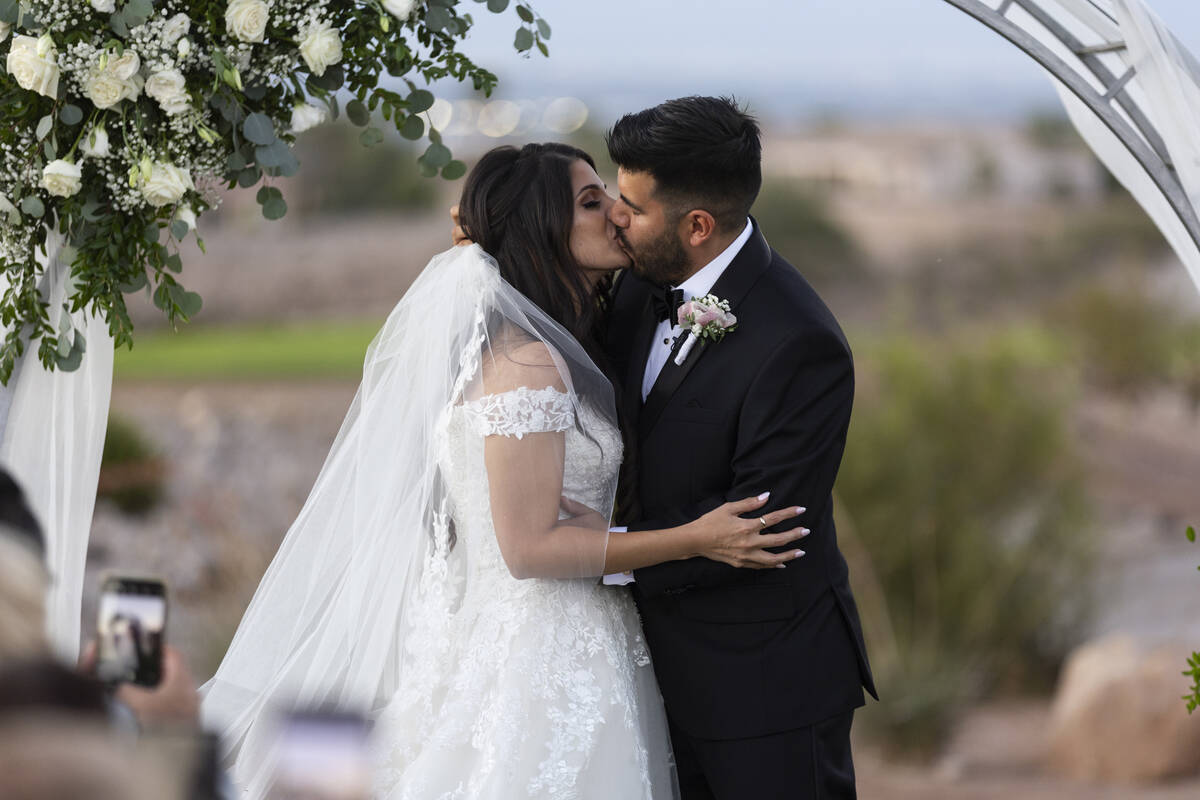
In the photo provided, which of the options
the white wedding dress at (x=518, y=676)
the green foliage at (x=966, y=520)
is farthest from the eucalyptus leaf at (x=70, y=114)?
the green foliage at (x=966, y=520)

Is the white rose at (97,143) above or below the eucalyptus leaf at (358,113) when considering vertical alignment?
below

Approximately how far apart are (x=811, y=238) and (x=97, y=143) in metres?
17.5

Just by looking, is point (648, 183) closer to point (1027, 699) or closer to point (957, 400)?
point (957, 400)

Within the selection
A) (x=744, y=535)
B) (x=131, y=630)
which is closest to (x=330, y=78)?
(x=744, y=535)

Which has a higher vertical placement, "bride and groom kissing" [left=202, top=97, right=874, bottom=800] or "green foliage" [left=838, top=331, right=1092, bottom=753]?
"bride and groom kissing" [left=202, top=97, right=874, bottom=800]

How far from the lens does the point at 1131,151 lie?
9.45ft

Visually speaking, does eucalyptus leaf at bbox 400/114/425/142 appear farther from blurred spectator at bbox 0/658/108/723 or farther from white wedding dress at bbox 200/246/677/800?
blurred spectator at bbox 0/658/108/723

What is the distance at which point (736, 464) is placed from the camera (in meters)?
2.83

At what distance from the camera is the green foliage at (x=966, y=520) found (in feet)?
26.5

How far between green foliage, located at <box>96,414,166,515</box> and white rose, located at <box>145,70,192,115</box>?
34.4ft

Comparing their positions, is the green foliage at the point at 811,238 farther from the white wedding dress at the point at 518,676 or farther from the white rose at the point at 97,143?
the white rose at the point at 97,143

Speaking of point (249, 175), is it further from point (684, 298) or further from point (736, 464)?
point (736, 464)

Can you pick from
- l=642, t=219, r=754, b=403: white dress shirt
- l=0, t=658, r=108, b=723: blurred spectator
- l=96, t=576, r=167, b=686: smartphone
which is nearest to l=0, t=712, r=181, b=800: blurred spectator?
l=0, t=658, r=108, b=723: blurred spectator

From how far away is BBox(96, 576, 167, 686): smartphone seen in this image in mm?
1525
